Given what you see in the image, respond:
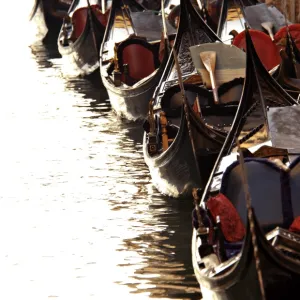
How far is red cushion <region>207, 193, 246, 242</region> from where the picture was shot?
612 centimetres

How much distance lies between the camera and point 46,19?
19.7m

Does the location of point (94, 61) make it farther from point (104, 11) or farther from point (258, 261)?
point (258, 261)

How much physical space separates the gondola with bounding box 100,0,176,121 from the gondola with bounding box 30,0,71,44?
581cm

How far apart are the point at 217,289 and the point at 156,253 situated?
6.86 ft

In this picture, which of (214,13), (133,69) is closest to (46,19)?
(214,13)

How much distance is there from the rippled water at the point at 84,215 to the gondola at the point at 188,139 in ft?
0.57

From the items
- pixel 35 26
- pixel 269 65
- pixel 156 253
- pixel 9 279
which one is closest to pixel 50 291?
pixel 9 279

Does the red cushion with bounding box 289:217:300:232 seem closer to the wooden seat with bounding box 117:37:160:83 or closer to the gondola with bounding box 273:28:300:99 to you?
the gondola with bounding box 273:28:300:99

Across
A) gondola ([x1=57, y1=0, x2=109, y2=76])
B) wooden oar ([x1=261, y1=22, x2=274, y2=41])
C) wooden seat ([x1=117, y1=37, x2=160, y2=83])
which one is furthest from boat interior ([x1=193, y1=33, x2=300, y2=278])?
gondola ([x1=57, y1=0, x2=109, y2=76])

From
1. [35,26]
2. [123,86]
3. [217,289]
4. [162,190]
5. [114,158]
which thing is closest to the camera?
[217,289]

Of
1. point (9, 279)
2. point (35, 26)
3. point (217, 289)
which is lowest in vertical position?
point (35, 26)

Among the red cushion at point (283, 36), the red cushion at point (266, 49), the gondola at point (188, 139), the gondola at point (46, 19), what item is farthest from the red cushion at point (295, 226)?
the gondola at point (46, 19)

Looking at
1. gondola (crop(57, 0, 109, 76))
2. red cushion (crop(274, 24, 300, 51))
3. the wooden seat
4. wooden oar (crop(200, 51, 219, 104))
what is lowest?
gondola (crop(57, 0, 109, 76))

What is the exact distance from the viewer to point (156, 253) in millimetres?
7590
